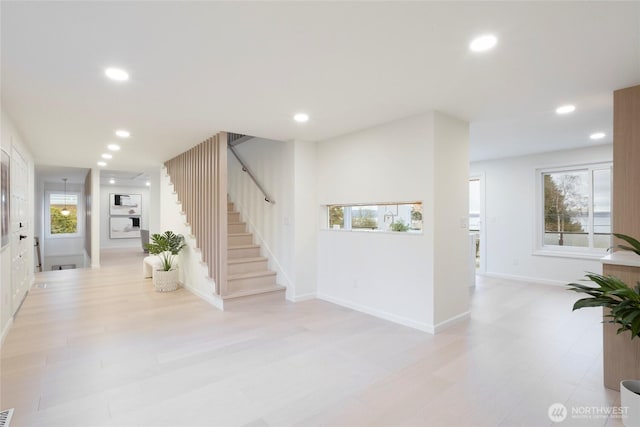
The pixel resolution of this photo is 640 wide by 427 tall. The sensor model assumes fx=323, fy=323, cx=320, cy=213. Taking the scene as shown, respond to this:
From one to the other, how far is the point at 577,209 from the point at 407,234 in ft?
13.7

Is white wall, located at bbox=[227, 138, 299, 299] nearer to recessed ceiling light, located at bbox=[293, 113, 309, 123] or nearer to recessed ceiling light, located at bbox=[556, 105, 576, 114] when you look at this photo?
recessed ceiling light, located at bbox=[293, 113, 309, 123]

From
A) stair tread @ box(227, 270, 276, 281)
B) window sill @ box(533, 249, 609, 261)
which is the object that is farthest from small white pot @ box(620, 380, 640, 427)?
window sill @ box(533, 249, 609, 261)

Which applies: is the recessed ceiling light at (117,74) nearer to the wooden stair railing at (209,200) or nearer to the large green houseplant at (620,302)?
the wooden stair railing at (209,200)

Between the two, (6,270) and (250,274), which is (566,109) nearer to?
(250,274)

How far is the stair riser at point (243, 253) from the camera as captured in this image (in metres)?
5.28

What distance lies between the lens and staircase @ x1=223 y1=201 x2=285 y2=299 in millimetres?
4723

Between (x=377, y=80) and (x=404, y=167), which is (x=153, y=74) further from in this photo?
(x=404, y=167)

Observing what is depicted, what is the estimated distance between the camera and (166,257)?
5578 millimetres

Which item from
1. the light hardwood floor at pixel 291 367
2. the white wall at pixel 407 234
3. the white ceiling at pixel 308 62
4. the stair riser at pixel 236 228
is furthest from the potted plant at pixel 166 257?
the white wall at pixel 407 234

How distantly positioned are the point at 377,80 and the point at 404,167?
1305 millimetres

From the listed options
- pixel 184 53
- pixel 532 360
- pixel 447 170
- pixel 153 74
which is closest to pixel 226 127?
pixel 153 74

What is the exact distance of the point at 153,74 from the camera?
2.54m

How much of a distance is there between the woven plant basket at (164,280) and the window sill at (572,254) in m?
6.52

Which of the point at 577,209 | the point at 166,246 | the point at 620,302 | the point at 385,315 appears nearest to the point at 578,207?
the point at 577,209
